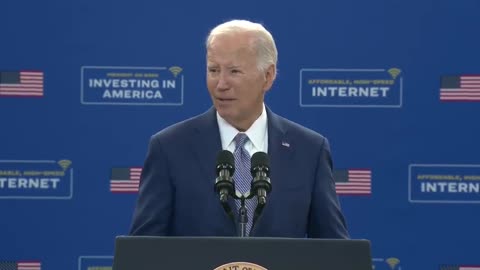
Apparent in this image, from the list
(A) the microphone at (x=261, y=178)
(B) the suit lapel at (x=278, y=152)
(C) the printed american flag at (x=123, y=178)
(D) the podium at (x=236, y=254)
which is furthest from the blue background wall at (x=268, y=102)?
(D) the podium at (x=236, y=254)

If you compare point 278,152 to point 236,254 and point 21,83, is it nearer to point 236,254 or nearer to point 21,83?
point 236,254

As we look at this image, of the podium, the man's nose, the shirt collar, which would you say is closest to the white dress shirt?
the shirt collar

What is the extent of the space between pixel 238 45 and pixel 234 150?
337mm

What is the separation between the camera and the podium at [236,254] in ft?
8.08

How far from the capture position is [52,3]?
5449mm

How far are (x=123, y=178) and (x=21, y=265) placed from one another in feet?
2.37

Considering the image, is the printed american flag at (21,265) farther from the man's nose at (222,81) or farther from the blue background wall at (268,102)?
the man's nose at (222,81)

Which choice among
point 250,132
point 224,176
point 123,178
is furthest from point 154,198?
point 123,178

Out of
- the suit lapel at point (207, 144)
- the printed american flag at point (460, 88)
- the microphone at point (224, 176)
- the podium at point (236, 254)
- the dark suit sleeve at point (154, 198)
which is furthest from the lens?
the printed american flag at point (460, 88)

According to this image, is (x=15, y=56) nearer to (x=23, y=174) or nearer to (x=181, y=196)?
(x=23, y=174)

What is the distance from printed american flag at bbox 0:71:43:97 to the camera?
5.43 meters

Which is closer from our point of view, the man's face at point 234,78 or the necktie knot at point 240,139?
the man's face at point 234,78

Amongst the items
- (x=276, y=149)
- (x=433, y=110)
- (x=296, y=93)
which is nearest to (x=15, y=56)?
(x=296, y=93)

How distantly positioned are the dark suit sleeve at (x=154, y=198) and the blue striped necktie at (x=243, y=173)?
21cm
